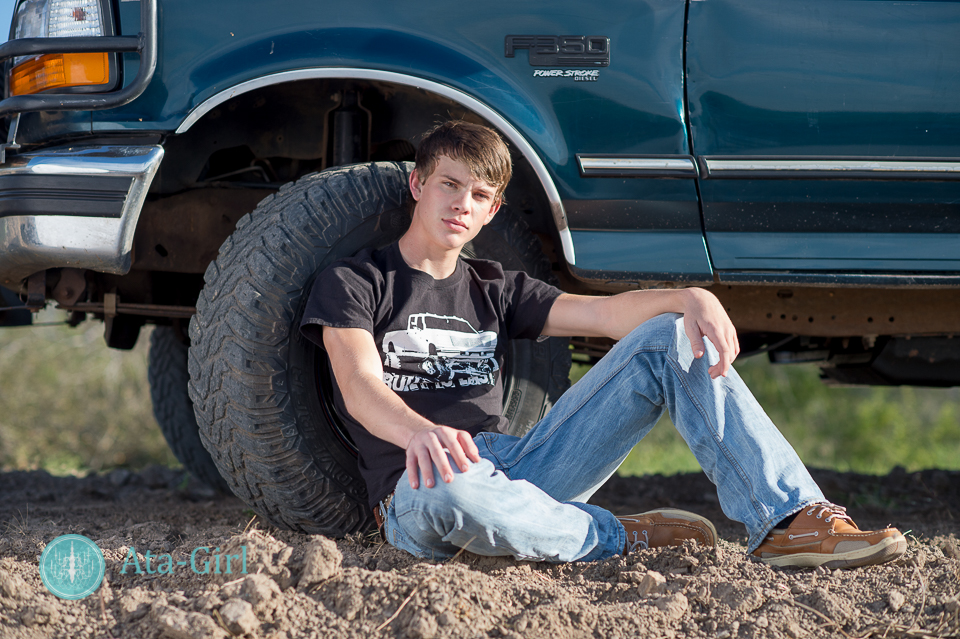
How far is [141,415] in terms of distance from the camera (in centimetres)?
827

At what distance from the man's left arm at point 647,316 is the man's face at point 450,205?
36 centimetres

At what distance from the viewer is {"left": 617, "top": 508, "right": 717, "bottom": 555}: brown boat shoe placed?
204 centimetres

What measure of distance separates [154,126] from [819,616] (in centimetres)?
205

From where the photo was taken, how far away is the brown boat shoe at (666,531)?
2.04 meters

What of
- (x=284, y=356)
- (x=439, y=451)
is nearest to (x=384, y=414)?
(x=439, y=451)

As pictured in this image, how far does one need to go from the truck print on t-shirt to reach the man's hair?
0.39 m

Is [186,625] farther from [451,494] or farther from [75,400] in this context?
[75,400]

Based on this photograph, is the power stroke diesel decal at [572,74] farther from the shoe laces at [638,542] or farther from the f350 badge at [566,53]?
the shoe laces at [638,542]

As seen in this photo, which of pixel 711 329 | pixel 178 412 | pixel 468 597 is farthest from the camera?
pixel 178 412

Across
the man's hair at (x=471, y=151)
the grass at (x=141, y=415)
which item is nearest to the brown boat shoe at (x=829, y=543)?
the man's hair at (x=471, y=151)

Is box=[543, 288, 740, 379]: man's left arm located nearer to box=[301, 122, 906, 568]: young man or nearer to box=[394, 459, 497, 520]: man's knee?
box=[301, 122, 906, 568]: young man

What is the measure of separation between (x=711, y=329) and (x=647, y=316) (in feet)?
0.75

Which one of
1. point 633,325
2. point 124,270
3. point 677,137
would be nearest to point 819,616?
point 633,325

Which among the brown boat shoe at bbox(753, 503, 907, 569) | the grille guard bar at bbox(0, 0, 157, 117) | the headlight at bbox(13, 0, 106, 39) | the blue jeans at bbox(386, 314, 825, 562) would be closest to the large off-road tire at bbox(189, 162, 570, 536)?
the blue jeans at bbox(386, 314, 825, 562)
